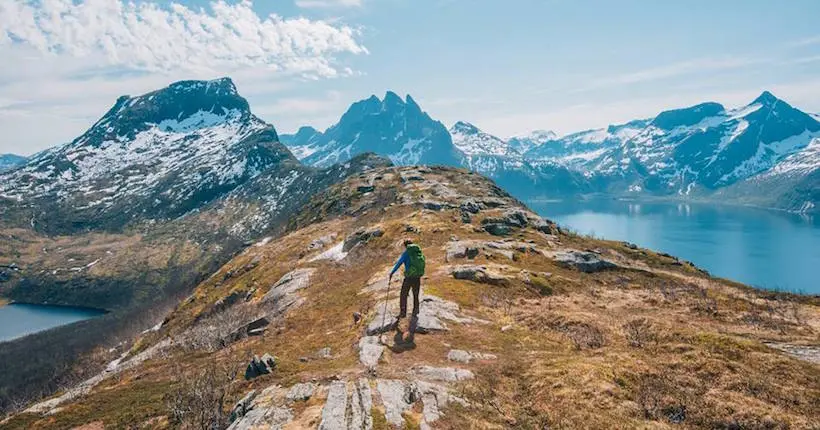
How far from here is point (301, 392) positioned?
20844mm

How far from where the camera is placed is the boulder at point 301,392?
800 inches

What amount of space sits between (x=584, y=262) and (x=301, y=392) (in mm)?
51049

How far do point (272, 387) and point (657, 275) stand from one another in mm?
58298

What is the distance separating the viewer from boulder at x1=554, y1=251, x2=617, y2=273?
6212 cm

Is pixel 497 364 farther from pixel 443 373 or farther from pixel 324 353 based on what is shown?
pixel 324 353

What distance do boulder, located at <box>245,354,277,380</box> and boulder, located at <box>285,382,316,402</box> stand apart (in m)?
5.11

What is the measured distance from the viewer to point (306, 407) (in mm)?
19422

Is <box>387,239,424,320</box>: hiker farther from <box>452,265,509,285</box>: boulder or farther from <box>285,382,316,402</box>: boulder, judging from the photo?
<box>452,265,509,285</box>: boulder

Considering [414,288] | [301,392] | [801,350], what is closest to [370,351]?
[414,288]

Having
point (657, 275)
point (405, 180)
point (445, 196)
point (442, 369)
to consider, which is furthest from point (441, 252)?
point (405, 180)

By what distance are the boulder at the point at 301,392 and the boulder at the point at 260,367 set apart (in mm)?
5108

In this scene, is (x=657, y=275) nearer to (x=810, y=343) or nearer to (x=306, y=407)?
(x=810, y=343)

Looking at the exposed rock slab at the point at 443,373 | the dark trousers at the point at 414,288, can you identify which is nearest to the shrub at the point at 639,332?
the exposed rock slab at the point at 443,373

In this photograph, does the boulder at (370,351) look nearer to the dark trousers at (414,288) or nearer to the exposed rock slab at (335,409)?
the dark trousers at (414,288)
